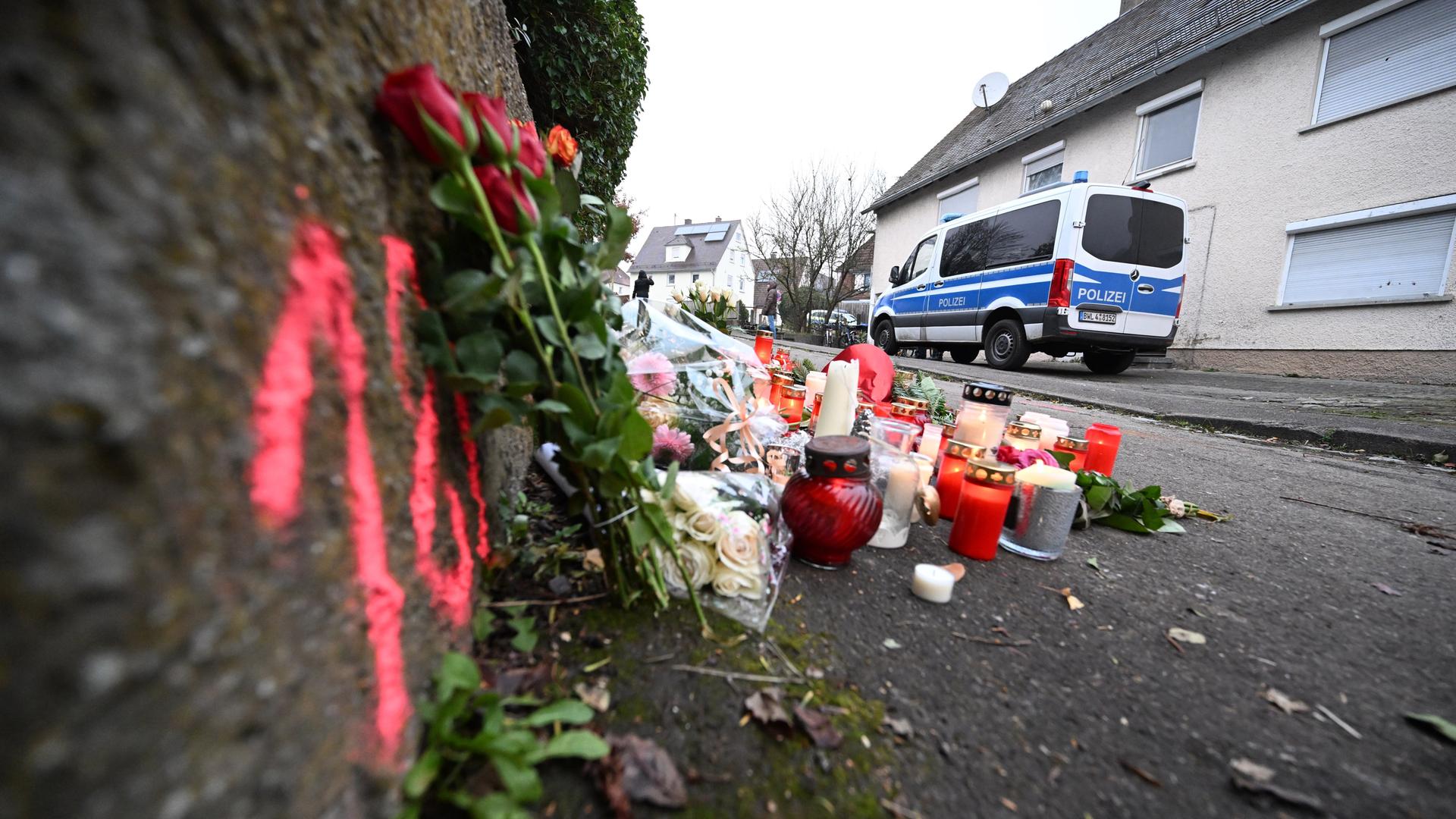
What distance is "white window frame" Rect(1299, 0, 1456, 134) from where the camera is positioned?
6.25m

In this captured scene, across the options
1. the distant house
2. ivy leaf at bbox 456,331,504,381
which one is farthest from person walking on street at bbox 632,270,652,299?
the distant house

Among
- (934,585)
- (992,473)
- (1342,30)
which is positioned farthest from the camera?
(1342,30)

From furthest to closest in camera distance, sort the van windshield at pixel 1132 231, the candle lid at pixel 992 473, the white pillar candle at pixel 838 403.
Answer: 1. the van windshield at pixel 1132 231
2. the white pillar candle at pixel 838 403
3. the candle lid at pixel 992 473

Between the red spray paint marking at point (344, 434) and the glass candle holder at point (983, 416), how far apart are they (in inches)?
64.2

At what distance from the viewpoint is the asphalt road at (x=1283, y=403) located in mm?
3043

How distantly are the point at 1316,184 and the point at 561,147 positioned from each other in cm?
999

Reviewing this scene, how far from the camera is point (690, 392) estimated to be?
1674 millimetres

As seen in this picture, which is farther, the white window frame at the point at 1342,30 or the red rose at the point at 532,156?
the white window frame at the point at 1342,30

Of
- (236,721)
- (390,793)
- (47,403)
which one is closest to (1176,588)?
(390,793)

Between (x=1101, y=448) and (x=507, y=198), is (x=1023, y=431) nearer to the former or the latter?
(x=1101, y=448)

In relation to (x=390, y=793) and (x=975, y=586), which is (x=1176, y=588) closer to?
(x=975, y=586)

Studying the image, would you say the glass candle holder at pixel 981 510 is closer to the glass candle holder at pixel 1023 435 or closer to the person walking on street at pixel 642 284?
the glass candle holder at pixel 1023 435

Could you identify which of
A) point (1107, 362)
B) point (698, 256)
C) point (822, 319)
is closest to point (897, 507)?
point (1107, 362)

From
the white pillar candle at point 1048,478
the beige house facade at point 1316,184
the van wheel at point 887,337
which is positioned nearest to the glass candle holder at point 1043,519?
the white pillar candle at point 1048,478
